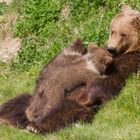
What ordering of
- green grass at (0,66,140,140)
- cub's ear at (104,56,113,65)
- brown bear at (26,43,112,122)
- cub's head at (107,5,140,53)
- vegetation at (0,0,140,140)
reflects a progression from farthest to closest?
vegetation at (0,0,140,140) → cub's head at (107,5,140,53) → cub's ear at (104,56,113,65) → brown bear at (26,43,112,122) → green grass at (0,66,140,140)

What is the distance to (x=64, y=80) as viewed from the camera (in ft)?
26.7

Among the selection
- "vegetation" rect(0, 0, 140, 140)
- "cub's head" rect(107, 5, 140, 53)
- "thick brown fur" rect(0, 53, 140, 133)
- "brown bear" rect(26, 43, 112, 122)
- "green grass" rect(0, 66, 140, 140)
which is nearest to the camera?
"green grass" rect(0, 66, 140, 140)

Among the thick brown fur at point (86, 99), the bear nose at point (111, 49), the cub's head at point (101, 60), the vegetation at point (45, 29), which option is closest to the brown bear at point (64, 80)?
the cub's head at point (101, 60)

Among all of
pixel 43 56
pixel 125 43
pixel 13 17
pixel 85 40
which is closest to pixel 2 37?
pixel 13 17

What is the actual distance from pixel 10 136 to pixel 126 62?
196 centimetres

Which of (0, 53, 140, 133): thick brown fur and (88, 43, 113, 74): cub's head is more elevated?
(88, 43, 113, 74): cub's head

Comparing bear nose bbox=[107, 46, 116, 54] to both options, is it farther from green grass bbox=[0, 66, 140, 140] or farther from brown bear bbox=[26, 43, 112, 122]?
green grass bbox=[0, 66, 140, 140]

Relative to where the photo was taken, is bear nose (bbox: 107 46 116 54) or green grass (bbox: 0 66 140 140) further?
bear nose (bbox: 107 46 116 54)

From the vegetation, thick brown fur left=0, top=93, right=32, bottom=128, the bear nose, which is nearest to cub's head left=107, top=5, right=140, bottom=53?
the bear nose

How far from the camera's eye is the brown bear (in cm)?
805

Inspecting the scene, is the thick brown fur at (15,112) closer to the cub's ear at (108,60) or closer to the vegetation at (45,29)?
the cub's ear at (108,60)

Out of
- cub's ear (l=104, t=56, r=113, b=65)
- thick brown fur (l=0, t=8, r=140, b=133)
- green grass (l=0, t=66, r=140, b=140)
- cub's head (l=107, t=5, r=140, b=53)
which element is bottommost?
green grass (l=0, t=66, r=140, b=140)

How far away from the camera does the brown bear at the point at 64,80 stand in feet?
26.4

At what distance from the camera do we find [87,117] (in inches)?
311
